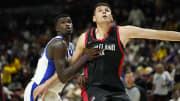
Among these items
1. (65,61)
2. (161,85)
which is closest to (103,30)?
(65,61)

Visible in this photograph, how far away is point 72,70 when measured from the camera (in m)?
3.80

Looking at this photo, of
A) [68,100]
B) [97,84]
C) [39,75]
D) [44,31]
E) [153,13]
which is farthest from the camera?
[44,31]

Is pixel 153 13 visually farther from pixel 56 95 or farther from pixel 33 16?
pixel 56 95

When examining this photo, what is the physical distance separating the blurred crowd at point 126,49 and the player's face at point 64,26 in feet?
7.24

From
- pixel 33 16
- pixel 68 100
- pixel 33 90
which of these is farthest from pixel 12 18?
pixel 33 90

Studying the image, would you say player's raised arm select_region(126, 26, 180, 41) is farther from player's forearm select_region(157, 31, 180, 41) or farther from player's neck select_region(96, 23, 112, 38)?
player's neck select_region(96, 23, 112, 38)

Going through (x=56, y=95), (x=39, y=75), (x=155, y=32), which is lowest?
(x=56, y=95)

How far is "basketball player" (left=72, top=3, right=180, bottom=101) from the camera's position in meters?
3.79

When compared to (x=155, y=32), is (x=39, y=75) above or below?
below

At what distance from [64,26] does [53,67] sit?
0.63 meters

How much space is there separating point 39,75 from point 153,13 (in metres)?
13.2

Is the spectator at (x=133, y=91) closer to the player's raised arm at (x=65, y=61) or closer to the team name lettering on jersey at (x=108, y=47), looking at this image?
the player's raised arm at (x=65, y=61)

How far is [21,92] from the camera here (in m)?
10.7

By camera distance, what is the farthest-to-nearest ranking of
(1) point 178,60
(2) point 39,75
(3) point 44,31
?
(3) point 44,31, (1) point 178,60, (2) point 39,75
